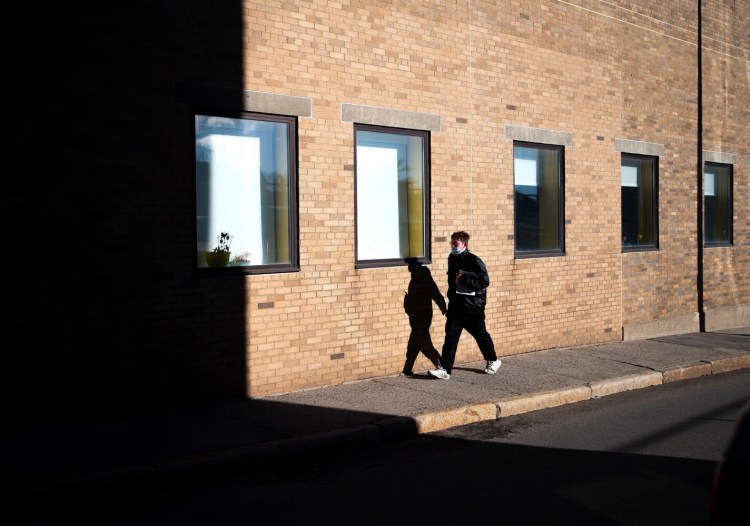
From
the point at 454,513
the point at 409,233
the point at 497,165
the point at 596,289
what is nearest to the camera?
the point at 454,513

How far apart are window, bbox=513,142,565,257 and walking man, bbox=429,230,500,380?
232 cm

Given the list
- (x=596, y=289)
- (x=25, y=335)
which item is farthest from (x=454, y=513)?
(x=596, y=289)

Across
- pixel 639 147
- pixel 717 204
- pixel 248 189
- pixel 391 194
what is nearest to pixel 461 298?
pixel 391 194

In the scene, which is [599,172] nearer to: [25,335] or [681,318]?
[681,318]

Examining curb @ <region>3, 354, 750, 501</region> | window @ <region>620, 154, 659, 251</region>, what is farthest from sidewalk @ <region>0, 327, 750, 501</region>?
window @ <region>620, 154, 659, 251</region>

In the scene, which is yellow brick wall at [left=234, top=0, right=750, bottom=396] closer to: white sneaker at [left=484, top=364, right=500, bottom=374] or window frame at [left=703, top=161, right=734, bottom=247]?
window frame at [left=703, top=161, right=734, bottom=247]

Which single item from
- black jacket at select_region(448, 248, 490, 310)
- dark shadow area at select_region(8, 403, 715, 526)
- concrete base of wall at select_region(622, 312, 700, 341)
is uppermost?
black jacket at select_region(448, 248, 490, 310)

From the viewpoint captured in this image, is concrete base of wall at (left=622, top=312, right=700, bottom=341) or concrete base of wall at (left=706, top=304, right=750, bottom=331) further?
concrete base of wall at (left=706, top=304, right=750, bottom=331)

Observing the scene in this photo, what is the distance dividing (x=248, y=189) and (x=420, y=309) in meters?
2.96

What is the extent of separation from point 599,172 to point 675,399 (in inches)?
193

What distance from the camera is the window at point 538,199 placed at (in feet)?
39.6

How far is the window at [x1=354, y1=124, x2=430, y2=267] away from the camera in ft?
33.3

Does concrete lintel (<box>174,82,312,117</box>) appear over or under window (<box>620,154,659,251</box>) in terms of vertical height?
over

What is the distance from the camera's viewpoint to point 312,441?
703 cm
